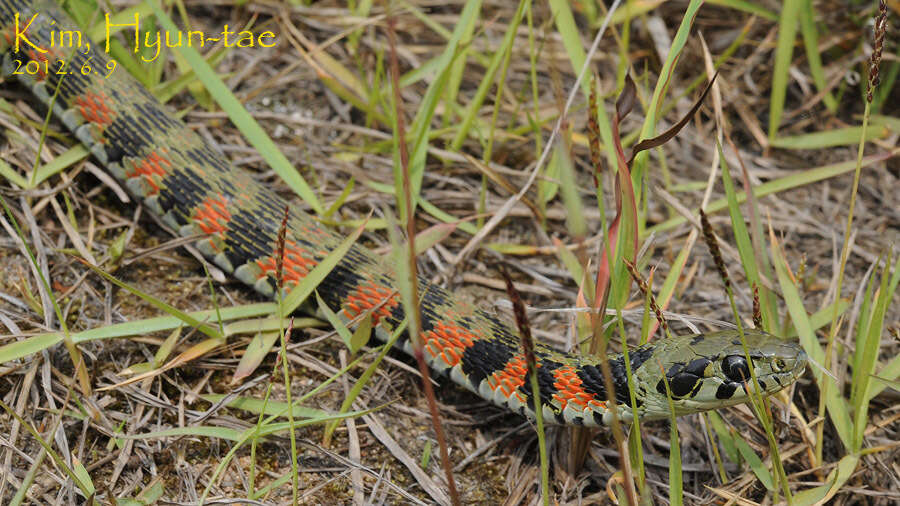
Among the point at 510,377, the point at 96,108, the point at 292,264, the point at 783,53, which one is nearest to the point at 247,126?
the point at 96,108

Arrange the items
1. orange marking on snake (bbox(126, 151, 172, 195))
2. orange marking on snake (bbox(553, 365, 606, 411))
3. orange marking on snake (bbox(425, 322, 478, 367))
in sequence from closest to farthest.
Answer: orange marking on snake (bbox(553, 365, 606, 411)) → orange marking on snake (bbox(425, 322, 478, 367)) → orange marking on snake (bbox(126, 151, 172, 195))

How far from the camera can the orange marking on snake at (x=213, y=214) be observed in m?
2.94

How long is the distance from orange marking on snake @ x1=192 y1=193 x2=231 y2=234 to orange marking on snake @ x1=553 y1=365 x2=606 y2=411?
126 cm

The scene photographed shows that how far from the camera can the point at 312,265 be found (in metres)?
2.85

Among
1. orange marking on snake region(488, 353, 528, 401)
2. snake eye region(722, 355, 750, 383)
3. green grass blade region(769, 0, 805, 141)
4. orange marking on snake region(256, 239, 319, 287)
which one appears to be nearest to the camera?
snake eye region(722, 355, 750, 383)

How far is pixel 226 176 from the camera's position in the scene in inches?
119

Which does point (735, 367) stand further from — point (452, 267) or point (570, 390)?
point (452, 267)

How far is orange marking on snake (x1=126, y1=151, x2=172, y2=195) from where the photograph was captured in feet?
9.84

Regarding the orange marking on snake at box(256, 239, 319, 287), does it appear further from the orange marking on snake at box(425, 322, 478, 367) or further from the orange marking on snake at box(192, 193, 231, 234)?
the orange marking on snake at box(425, 322, 478, 367)

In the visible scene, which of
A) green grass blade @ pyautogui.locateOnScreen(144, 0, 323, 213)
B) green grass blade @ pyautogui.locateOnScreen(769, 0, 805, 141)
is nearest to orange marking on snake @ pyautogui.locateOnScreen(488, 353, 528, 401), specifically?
green grass blade @ pyautogui.locateOnScreen(144, 0, 323, 213)

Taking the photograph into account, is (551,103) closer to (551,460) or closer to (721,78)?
(721,78)

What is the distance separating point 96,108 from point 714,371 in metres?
2.30

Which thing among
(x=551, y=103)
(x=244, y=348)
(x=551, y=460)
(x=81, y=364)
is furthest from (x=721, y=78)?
(x=81, y=364)

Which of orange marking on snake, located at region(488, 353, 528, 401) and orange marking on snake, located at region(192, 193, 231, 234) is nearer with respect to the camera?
orange marking on snake, located at region(488, 353, 528, 401)
